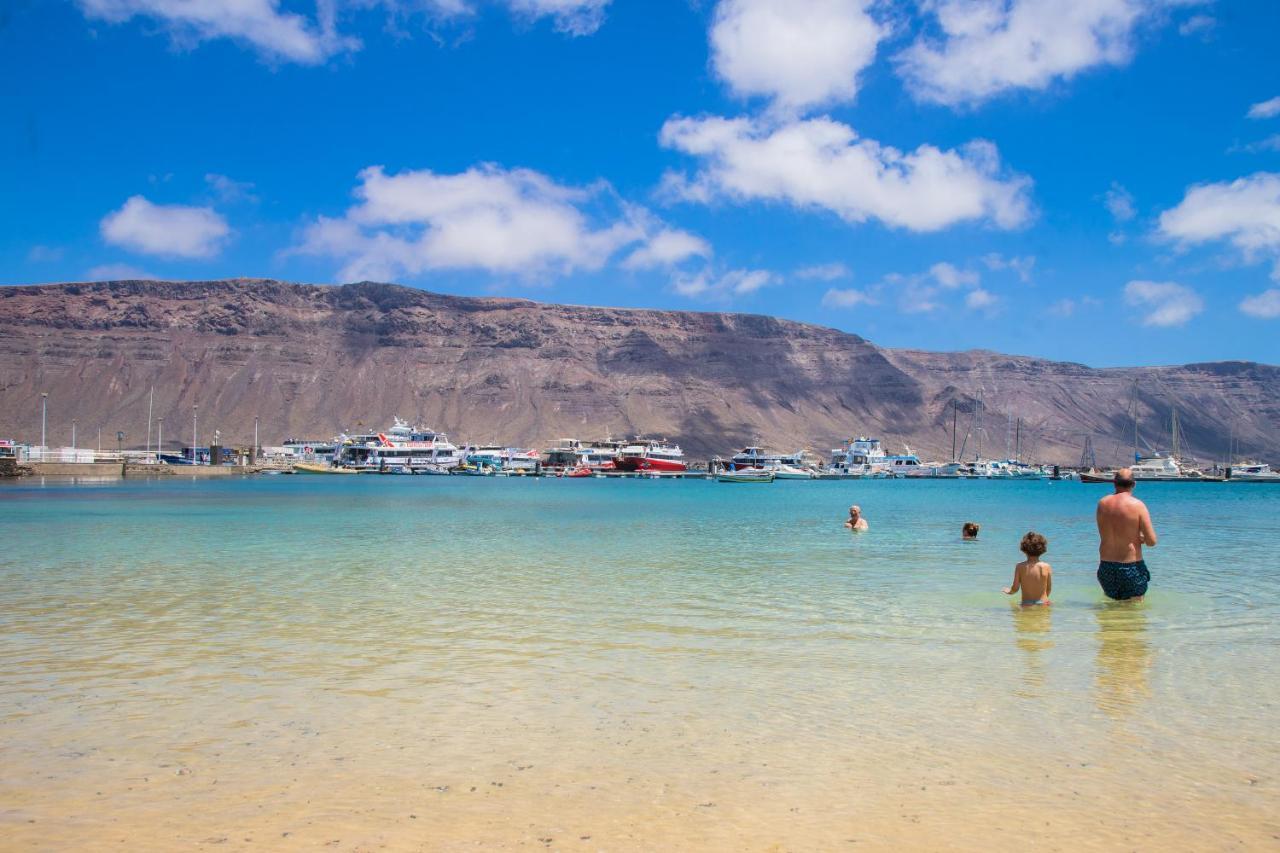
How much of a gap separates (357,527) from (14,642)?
25252mm

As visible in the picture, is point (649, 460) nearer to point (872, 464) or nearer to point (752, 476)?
point (752, 476)

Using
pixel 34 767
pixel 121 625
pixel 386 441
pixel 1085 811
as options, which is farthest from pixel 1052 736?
pixel 386 441

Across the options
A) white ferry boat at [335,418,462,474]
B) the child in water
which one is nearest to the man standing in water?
the child in water

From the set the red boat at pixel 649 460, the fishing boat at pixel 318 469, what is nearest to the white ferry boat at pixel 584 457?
the red boat at pixel 649 460

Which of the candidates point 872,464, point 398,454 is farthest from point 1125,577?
point 398,454

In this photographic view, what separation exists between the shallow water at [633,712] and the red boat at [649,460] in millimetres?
134471

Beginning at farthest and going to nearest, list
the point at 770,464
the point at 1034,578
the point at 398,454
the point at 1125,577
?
the point at 398,454, the point at 770,464, the point at 1034,578, the point at 1125,577

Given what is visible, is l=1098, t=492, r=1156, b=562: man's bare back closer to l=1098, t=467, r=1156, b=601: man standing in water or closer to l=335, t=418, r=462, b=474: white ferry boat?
l=1098, t=467, r=1156, b=601: man standing in water

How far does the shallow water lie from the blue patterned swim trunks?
0.39m

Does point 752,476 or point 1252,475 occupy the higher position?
point 752,476

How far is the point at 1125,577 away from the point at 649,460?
463 feet

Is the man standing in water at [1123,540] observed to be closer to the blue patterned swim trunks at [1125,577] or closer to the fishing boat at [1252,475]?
the blue patterned swim trunks at [1125,577]

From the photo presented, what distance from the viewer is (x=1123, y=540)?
45.8 feet

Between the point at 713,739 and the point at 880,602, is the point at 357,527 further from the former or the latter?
the point at 713,739
